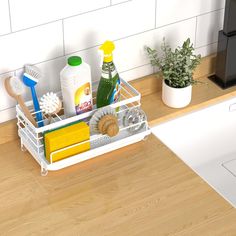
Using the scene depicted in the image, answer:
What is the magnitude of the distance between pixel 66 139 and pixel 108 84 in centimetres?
21

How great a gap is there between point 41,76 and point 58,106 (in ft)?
0.31

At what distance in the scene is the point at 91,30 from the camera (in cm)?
186

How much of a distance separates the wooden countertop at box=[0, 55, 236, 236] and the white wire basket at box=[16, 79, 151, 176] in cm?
3

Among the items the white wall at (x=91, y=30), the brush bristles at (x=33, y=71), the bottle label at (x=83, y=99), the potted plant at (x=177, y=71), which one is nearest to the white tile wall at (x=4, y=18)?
the white wall at (x=91, y=30)

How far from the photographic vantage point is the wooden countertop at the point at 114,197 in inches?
63.3

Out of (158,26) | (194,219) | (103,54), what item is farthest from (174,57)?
(194,219)

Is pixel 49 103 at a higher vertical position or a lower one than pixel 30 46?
lower

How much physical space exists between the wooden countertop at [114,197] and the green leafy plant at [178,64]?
200mm

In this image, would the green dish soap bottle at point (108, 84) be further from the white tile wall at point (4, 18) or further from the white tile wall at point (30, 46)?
the white tile wall at point (4, 18)

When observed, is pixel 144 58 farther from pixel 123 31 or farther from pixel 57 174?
pixel 57 174

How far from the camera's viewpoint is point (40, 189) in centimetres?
173

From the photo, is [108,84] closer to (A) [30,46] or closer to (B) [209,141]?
(A) [30,46]

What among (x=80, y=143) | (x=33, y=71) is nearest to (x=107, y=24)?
(x=33, y=71)

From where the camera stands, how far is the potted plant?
1.94 meters
